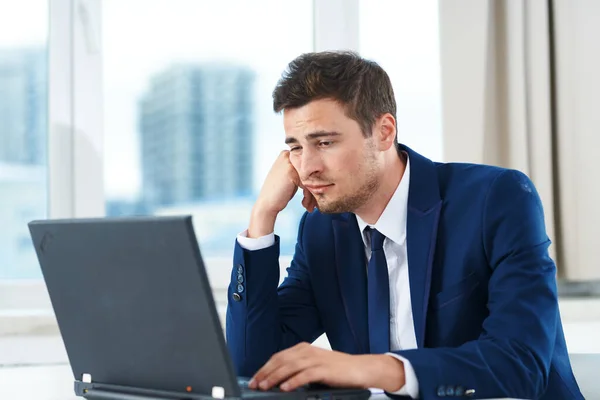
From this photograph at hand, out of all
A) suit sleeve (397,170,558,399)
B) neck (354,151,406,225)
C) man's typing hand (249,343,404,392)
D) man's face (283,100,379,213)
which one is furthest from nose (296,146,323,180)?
man's typing hand (249,343,404,392)

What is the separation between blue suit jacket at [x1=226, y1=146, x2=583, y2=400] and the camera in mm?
1374

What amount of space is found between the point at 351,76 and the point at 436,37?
1187 millimetres

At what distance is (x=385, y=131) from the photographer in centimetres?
174

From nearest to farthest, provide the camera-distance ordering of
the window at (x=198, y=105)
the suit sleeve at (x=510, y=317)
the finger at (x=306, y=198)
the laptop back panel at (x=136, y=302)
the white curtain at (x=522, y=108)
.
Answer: the laptop back panel at (x=136, y=302), the suit sleeve at (x=510, y=317), the finger at (x=306, y=198), the white curtain at (x=522, y=108), the window at (x=198, y=105)

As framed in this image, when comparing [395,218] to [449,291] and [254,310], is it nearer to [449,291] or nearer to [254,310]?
[449,291]

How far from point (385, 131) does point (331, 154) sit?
16cm

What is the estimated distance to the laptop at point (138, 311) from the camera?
103 centimetres

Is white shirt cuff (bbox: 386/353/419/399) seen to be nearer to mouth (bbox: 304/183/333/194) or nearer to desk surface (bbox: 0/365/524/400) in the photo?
mouth (bbox: 304/183/333/194)

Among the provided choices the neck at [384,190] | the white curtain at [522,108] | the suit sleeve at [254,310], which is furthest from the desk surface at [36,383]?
the white curtain at [522,108]

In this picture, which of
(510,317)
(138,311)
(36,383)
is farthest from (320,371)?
(36,383)

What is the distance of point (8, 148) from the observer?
262 cm

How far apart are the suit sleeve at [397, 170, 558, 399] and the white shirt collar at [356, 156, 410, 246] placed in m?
0.19

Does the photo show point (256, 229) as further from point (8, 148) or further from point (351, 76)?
point (8, 148)

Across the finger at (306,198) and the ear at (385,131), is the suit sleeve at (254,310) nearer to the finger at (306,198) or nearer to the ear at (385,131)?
the finger at (306,198)
